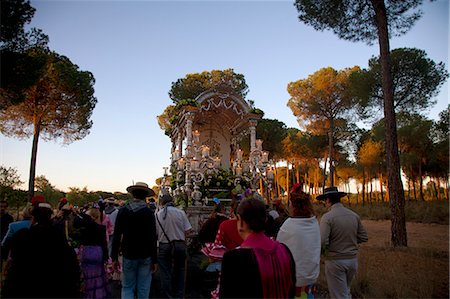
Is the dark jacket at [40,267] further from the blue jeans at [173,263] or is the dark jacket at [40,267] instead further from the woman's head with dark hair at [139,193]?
the blue jeans at [173,263]

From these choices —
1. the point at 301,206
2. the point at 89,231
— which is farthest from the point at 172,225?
the point at 301,206

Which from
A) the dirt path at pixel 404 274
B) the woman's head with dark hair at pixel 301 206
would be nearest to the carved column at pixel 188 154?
the dirt path at pixel 404 274

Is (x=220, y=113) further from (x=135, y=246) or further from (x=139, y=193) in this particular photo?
(x=135, y=246)

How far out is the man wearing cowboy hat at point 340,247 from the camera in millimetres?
3885

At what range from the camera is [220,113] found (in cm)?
1434

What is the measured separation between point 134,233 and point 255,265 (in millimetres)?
2980

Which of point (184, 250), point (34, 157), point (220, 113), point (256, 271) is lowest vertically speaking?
point (184, 250)

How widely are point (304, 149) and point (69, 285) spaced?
104 ft

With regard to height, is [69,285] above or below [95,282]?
above

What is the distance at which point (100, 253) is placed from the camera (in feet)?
15.8

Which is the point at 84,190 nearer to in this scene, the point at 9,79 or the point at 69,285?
the point at 9,79

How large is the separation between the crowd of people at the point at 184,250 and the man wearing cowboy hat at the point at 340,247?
0.5 inches

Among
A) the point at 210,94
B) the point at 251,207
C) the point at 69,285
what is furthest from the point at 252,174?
the point at 251,207

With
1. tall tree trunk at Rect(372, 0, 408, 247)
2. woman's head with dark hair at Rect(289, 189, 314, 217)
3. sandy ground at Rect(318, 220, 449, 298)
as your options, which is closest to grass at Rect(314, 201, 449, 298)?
sandy ground at Rect(318, 220, 449, 298)
